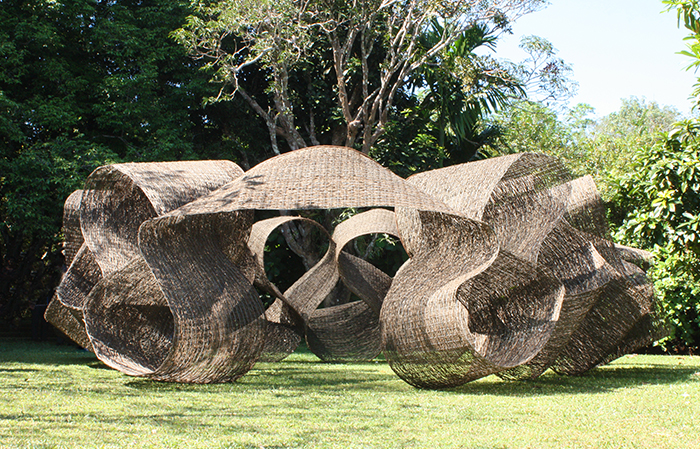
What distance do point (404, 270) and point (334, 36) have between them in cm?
845

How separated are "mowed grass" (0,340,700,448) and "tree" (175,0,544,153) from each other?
7.67 m

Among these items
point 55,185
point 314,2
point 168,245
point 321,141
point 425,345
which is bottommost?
point 425,345

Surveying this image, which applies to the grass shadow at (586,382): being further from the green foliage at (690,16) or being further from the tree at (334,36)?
the tree at (334,36)

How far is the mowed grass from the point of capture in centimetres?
411

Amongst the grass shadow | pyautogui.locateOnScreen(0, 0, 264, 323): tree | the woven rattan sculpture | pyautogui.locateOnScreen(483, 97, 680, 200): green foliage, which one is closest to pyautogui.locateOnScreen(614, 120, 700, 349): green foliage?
the woven rattan sculpture

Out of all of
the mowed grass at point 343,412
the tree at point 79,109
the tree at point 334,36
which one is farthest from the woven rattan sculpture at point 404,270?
the tree at point 334,36

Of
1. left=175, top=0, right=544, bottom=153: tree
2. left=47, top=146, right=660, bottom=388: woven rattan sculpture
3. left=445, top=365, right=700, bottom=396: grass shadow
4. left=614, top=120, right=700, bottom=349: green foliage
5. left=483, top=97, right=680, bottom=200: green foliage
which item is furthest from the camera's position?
left=483, top=97, right=680, bottom=200: green foliage

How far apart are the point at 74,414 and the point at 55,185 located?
29.7 ft

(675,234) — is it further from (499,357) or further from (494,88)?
(494,88)

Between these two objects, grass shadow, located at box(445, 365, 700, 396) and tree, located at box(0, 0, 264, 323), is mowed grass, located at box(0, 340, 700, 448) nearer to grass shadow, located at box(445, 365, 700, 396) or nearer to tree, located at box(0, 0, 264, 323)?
grass shadow, located at box(445, 365, 700, 396)

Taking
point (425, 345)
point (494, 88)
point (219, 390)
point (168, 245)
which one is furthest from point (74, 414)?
point (494, 88)

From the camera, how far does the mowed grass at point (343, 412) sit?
4.11 m

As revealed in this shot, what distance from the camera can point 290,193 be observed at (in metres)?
6.56

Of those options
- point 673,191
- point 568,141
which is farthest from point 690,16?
point 568,141
